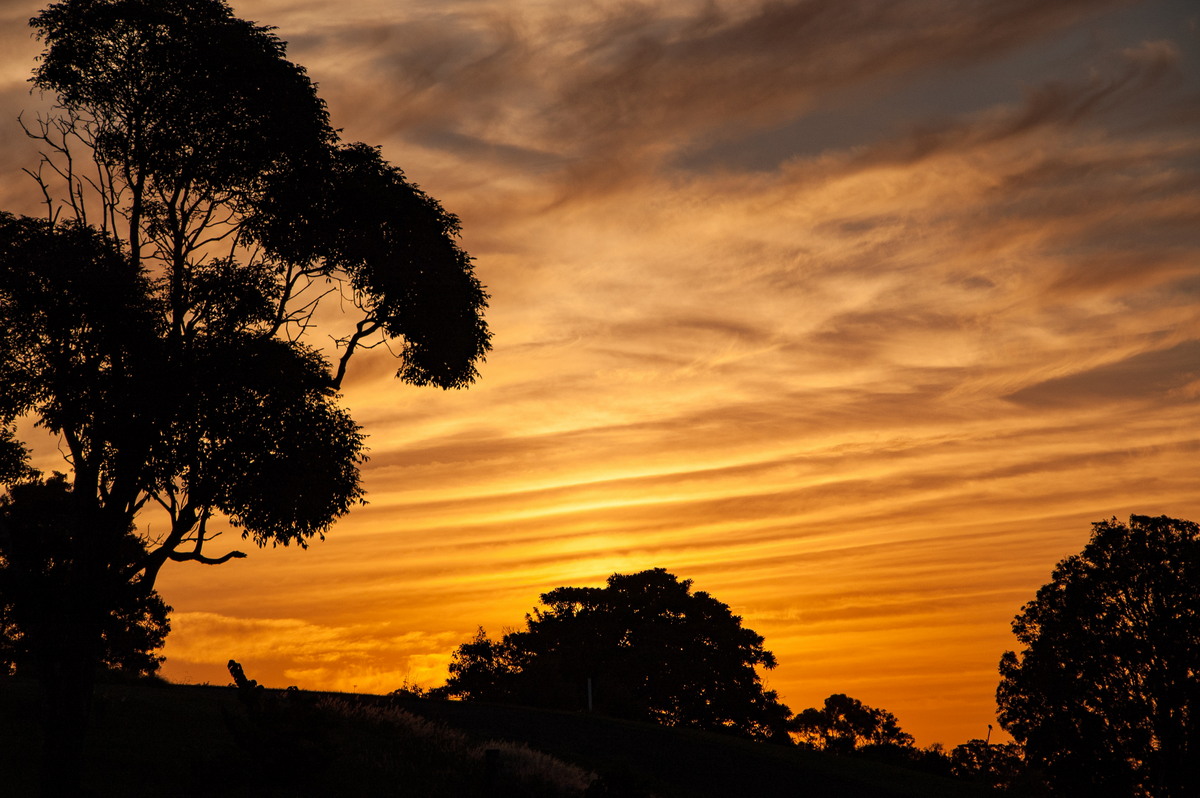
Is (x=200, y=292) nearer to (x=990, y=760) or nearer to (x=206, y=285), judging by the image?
(x=206, y=285)

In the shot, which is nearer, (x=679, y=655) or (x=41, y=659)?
(x=41, y=659)

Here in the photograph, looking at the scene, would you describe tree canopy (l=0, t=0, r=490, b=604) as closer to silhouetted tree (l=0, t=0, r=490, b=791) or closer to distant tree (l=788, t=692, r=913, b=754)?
silhouetted tree (l=0, t=0, r=490, b=791)

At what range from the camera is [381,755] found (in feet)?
84.5

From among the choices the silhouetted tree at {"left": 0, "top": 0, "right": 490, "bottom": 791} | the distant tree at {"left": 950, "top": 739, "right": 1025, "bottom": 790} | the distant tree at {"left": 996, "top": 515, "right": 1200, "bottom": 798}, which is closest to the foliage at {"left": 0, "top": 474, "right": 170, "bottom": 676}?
the silhouetted tree at {"left": 0, "top": 0, "right": 490, "bottom": 791}

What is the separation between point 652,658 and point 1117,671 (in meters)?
34.1

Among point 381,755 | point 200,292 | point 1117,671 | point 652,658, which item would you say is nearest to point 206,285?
point 200,292

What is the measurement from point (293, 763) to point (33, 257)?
12608mm

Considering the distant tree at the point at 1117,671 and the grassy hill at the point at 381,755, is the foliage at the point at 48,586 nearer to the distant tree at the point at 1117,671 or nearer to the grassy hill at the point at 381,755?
the grassy hill at the point at 381,755

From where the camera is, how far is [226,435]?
2200cm

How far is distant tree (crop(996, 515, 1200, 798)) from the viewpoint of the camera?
42406 mm

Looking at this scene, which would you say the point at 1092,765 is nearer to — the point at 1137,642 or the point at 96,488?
the point at 1137,642

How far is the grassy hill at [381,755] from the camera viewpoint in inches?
884

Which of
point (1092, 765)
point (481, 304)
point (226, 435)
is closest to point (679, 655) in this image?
point (1092, 765)

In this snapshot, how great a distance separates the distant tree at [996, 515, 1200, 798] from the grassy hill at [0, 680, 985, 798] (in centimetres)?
859
